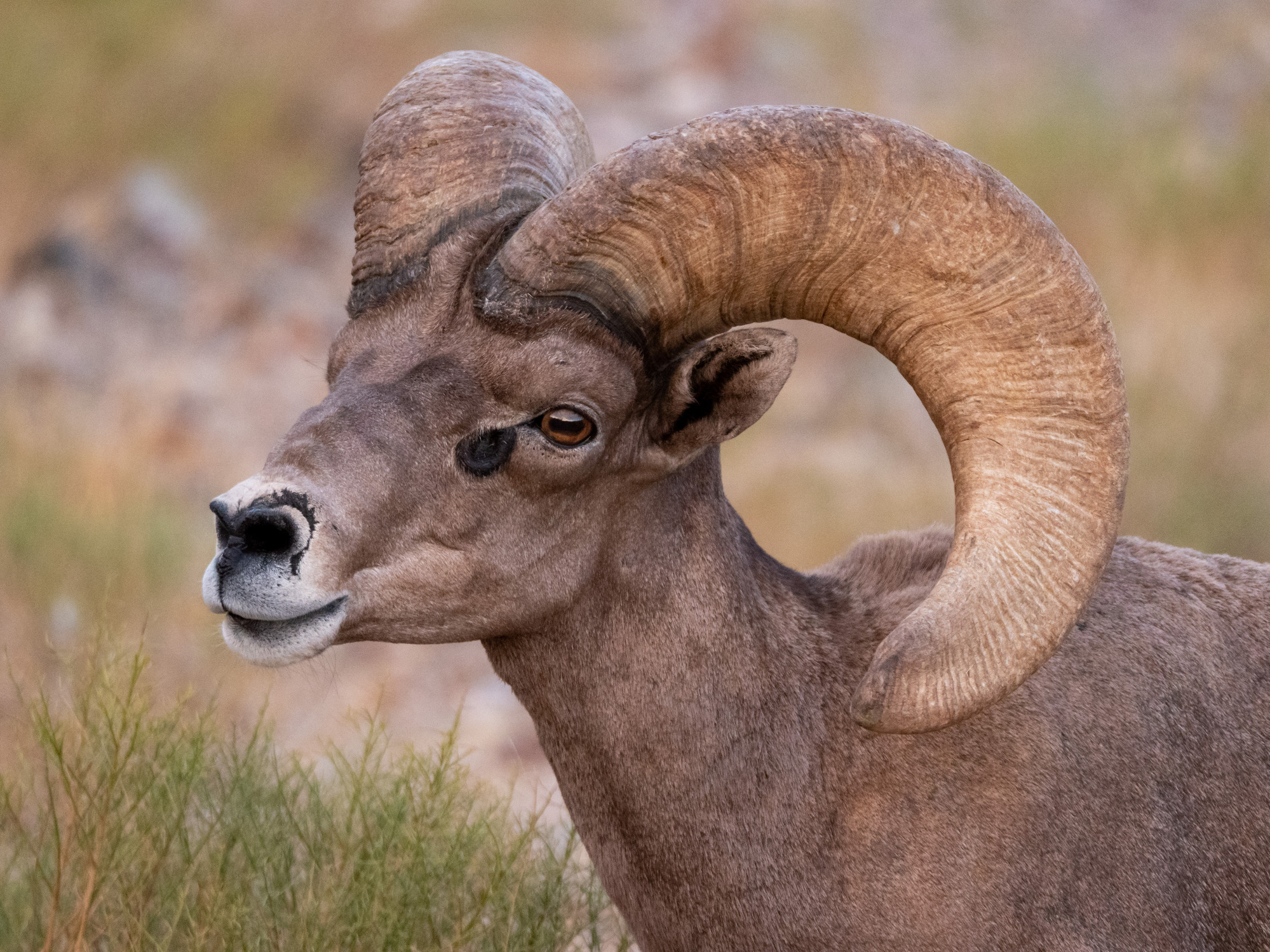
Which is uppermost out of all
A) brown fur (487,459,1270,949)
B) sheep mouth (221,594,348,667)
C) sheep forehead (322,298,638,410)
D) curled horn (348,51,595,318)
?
curled horn (348,51,595,318)

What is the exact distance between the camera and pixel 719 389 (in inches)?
167

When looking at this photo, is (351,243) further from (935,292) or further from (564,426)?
(935,292)

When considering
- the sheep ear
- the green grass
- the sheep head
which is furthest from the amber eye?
the green grass

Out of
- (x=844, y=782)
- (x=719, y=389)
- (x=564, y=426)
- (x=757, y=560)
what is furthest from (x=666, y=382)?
(x=844, y=782)

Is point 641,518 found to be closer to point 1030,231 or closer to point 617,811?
point 617,811

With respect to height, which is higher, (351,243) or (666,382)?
(351,243)

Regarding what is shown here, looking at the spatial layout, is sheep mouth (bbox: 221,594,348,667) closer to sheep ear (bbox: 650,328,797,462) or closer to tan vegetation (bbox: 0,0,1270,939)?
sheep ear (bbox: 650,328,797,462)

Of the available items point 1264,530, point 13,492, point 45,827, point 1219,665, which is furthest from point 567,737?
point 1264,530

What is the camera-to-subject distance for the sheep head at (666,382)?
367cm

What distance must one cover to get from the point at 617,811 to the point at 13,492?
788 cm

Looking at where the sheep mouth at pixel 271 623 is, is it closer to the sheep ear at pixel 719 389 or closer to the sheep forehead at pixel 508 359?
the sheep forehead at pixel 508 359

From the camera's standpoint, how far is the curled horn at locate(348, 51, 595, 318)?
4410 mm

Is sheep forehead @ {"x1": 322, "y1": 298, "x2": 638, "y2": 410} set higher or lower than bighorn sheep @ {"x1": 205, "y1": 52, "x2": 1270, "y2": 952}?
higher

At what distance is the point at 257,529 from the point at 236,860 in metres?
1.98
